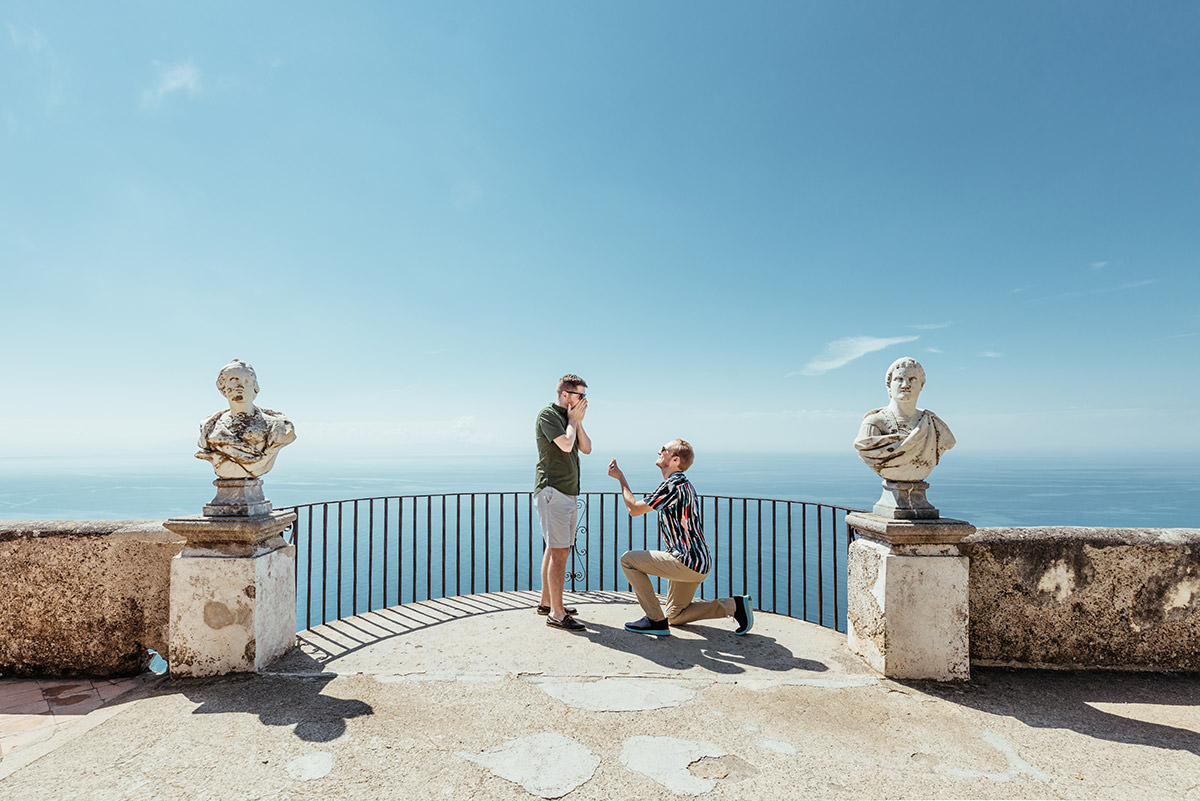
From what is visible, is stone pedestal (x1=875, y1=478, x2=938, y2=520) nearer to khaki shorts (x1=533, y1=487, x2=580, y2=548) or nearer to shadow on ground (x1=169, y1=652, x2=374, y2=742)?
khaki shorts (x1=533, y1=487, x2=580, y2=548)

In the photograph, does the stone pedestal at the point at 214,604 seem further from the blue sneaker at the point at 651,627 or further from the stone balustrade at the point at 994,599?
the blue sneaker at the point at 651,627

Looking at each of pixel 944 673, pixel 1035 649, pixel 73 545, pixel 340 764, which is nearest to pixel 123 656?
pixel 73 545

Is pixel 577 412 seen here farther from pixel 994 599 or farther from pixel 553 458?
pixel 994 599

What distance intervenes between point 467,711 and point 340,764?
675 millimetres

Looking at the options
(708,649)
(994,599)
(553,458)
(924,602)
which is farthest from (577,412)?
(994,599)

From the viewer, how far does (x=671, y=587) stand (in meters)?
4.45

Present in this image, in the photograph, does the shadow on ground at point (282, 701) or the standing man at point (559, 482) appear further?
the standing man at point (559, 482)

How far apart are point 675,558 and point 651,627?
2.04 feet

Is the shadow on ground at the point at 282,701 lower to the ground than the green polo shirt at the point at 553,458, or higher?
lower

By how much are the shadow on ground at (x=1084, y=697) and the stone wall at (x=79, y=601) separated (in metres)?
5.08

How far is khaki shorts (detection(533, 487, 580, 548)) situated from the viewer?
14.0ft

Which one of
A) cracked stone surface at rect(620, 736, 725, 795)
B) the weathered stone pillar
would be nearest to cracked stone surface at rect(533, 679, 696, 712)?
cracked stone surface at rect(620, 736, 725, 795)

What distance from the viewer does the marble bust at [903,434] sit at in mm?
3523

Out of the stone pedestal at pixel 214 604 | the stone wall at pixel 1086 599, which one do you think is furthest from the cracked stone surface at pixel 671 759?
the stone pedestal at pixel 214 604
